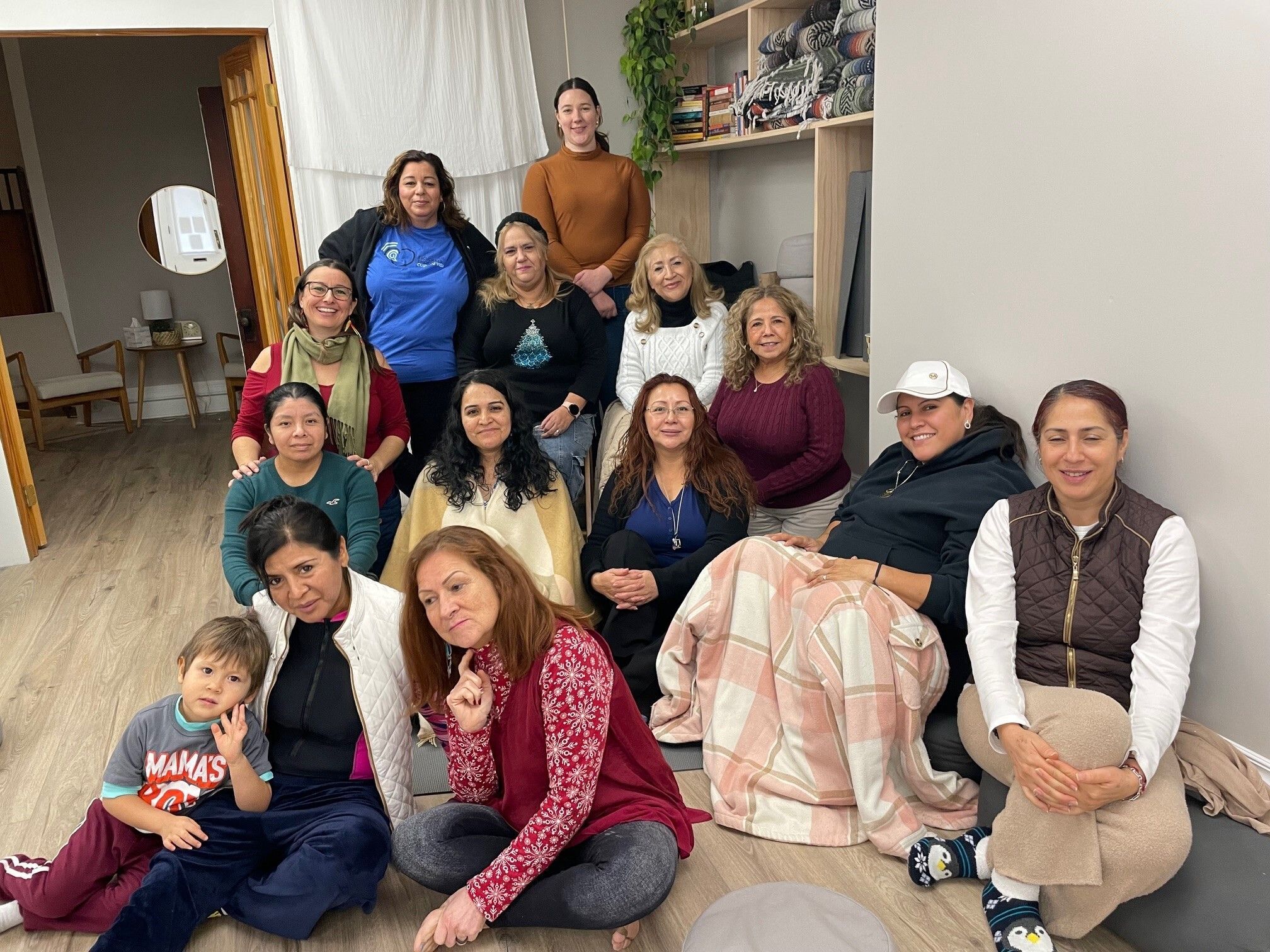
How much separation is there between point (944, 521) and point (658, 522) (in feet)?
2.64

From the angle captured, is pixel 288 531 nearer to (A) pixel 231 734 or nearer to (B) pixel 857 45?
(A) pixel 231 734

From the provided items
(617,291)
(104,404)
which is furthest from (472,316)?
(104,404)

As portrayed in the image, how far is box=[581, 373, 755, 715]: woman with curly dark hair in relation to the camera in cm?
276

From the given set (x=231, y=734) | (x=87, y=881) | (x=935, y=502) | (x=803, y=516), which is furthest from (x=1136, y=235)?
(x=87, y=881)

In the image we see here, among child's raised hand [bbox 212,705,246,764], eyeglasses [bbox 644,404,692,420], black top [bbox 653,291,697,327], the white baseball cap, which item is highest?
black top [bbox 653,291,697,327]

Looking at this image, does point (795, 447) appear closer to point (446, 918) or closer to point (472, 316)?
point (472, 316)

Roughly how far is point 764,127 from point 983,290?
1613 mm

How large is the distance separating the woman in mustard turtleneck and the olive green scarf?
0.97 metres

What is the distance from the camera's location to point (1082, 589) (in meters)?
2.03

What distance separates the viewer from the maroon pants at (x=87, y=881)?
1.95m

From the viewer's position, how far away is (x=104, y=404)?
7156 mm

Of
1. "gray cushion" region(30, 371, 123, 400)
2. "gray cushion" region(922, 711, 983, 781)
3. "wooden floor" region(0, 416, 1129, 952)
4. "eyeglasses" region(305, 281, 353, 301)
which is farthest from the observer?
"gray cushion" region(30, 371, 123, 400)

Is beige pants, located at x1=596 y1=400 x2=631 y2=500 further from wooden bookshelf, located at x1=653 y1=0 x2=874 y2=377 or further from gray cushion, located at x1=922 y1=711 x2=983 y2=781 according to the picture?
gray cushion, located at x1=922 y1=711 x2=983 y2=781

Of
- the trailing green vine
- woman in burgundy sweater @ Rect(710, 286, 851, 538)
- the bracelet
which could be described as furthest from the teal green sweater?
the trailing green vine
